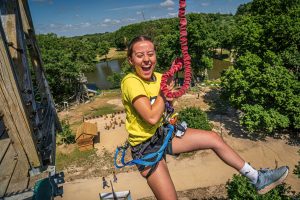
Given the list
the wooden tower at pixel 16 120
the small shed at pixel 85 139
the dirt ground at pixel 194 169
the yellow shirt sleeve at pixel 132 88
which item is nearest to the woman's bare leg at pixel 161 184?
the yellow shirt sleeve at pixel 132 88

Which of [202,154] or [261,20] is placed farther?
[261,20]

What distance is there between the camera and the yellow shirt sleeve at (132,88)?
11.8 ft

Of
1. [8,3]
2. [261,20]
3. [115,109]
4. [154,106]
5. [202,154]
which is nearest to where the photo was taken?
[154,106]

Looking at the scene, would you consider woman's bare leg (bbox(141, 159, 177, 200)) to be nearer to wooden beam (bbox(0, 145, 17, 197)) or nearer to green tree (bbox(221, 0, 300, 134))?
wooden beam (bbox(0, 145, 17, 197))

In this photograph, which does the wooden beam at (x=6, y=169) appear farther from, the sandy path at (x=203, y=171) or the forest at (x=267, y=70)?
the forest at (x=267, y=70)

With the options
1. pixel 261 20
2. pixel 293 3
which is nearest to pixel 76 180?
pixel 261 20

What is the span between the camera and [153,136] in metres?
3.91

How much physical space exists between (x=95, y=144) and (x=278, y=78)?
606 inches

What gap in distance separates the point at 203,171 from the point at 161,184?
51.6 feet

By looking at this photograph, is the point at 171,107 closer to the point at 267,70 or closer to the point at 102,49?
the point at 267,70

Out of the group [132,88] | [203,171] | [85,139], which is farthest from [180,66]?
[85,139]

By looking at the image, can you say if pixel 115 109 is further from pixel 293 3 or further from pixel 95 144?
pixel 293 3

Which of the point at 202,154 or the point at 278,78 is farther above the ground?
the point at 278,78

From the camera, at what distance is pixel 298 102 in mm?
19172
